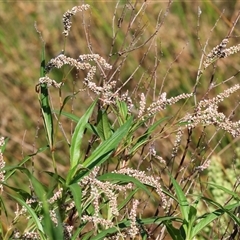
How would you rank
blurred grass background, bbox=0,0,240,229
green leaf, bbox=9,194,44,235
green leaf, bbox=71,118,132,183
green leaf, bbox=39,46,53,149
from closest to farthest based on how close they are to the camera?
green leaf, bbox=9,194,44,235
green leaf, bbox=71,118,132,183
green leaf, bbox=39,46,53,149
blurred grass background, bbox=0,0,240,229

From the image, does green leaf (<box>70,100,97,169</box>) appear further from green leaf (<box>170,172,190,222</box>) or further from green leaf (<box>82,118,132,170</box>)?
green leaf (<box>170,172,190,222</box>)

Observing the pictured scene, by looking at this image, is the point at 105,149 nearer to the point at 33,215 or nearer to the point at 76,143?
the point at 76,143

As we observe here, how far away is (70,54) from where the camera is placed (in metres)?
5.05

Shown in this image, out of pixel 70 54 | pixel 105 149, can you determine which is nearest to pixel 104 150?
pixel 105 149

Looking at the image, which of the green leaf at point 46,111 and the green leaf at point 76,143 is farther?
the green leaf at point 46,111

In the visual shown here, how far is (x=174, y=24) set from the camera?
17.0 feet

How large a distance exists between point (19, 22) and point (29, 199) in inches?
128

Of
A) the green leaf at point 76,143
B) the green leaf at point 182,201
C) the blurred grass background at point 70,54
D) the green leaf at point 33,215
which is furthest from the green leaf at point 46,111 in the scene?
the blurred grass background at point 70,54

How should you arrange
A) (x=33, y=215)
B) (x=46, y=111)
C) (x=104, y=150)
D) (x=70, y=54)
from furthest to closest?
(x=70, y=54) → (x=46, y=111) → (x=104, y=150) → (x=33, y=215)

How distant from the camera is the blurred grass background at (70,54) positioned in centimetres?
444

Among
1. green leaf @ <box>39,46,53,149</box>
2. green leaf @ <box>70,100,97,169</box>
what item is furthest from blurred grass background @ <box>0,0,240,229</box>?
green leaf @ <box>70,100,97,169</box>

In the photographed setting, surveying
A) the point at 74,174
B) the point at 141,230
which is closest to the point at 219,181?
the point at 141,230

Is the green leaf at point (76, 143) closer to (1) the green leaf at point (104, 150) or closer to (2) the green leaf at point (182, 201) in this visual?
(1) the green leaf at point (104, 150)

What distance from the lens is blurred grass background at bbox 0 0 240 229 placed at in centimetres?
444
